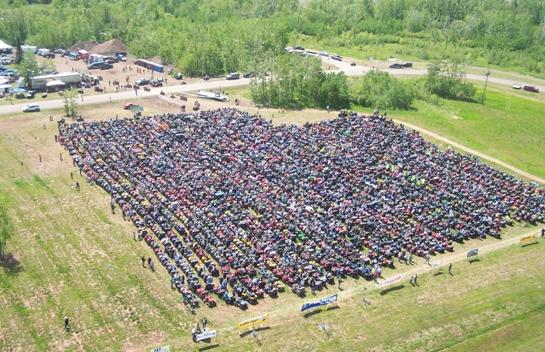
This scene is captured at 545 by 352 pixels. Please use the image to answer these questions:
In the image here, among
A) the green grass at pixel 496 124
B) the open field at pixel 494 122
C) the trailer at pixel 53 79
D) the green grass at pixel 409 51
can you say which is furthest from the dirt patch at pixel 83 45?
the green grass at pixel 496 124

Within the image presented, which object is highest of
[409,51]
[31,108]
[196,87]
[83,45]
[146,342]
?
[83,45]

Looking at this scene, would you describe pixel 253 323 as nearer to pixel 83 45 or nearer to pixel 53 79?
pixel 53 79

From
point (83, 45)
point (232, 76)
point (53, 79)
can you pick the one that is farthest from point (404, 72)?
point (83, 45)

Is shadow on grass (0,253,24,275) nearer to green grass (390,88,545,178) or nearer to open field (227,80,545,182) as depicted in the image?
open field (227,80,545,182)

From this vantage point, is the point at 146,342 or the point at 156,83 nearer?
the point at 146,342

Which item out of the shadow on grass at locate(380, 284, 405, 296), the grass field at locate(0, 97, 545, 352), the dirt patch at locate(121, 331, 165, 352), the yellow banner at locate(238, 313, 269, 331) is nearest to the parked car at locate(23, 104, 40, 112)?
the grass field at locate(0, 97, 545, 352)

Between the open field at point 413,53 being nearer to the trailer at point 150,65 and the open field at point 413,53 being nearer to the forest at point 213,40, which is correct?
the forest at point 213,40
